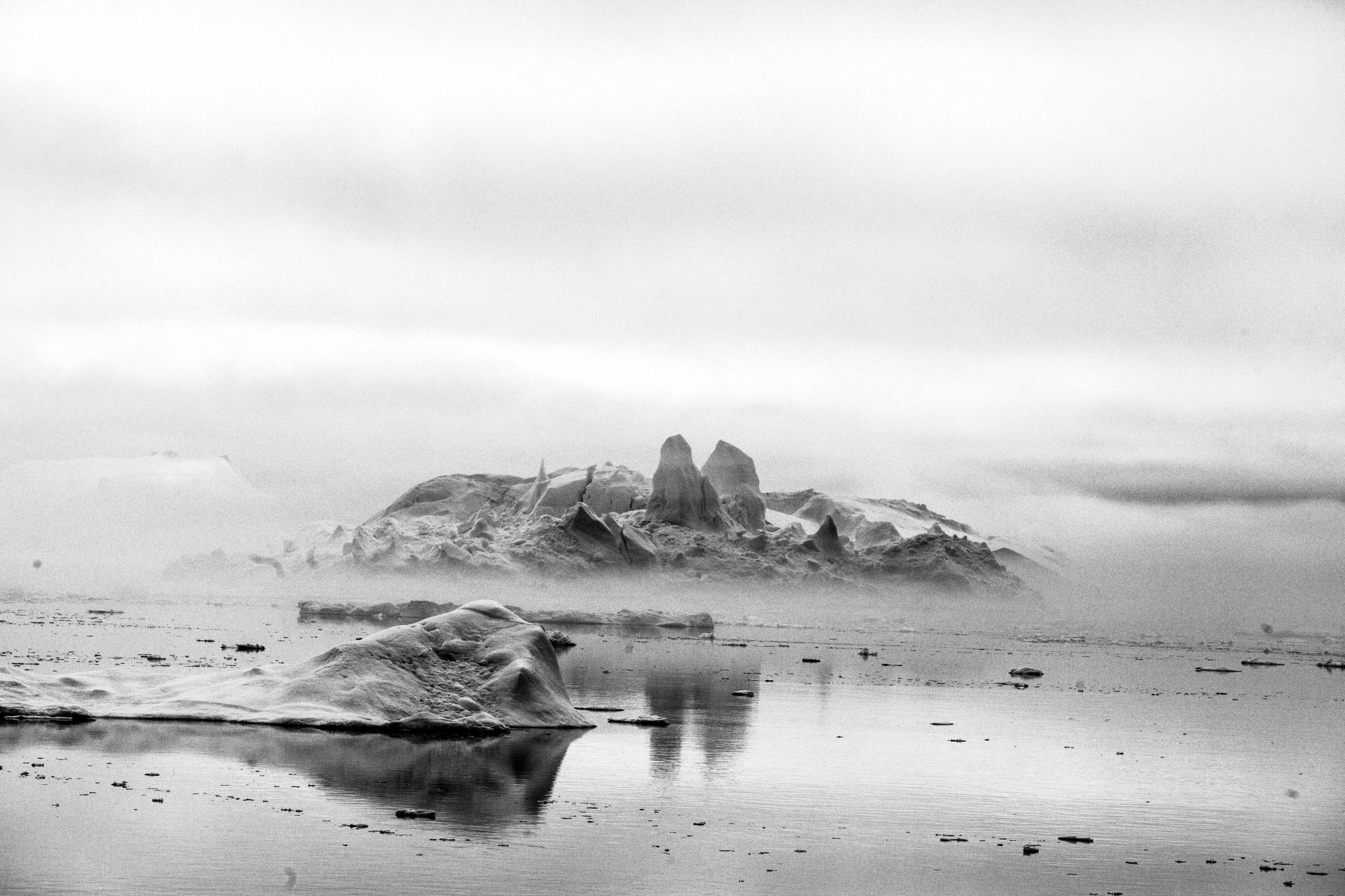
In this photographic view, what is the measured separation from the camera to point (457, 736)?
25.6 m

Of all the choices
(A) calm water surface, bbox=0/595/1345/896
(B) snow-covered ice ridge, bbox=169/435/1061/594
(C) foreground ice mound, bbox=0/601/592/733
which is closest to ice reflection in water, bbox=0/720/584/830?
(A) calm water surface, bbox=0/595/1345/896

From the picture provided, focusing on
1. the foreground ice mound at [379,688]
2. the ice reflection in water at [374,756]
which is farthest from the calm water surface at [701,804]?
the foreground ice mound at [379,688]

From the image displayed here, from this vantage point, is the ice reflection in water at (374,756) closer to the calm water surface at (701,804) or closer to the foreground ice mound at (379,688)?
the calm water surface at (701,804)

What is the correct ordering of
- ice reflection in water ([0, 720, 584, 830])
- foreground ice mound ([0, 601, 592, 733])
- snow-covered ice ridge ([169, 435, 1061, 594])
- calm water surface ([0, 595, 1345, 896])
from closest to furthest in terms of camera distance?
calm water surface ([0, 595, 1345, 896])
ice reflection in water ([0, 720, 584, 830])
foreground ice mound ([0, 601, 592, 733])
snow-covered ice ridge ([169, 435, 1061, 594])

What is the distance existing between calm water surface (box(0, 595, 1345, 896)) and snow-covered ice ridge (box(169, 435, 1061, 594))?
220 feet

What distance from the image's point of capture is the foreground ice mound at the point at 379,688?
999 inches

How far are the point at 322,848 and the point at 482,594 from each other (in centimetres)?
8814

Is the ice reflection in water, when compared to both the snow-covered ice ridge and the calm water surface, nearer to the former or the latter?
the calm water surface

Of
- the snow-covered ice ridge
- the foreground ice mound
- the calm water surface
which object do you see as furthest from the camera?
the snow-covered ice ridge

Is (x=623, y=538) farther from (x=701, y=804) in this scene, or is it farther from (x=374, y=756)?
(x=701, y=804)

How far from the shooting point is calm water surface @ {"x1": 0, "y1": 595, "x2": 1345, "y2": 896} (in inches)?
627

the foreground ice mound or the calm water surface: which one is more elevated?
the foreground ice mound

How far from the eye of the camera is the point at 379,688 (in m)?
25.9

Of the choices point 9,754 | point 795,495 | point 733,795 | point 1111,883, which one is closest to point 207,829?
point 9,754
